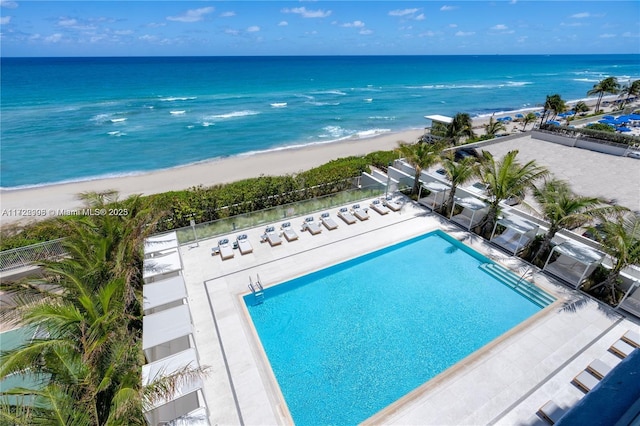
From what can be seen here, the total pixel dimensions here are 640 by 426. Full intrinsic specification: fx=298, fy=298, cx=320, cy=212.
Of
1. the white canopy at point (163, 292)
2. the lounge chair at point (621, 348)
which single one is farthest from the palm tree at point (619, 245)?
the white canopy at point (163, 292)

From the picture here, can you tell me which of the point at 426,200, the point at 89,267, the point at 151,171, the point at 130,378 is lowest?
the point at 151,171

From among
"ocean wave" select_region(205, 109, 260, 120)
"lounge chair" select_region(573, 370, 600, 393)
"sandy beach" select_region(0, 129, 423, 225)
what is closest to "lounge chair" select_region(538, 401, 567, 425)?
"lounge chair" select_region(573, 370, 600, 393)

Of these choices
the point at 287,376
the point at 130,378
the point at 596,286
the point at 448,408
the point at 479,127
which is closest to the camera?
the point at 130,378

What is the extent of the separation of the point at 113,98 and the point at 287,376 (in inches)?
2853

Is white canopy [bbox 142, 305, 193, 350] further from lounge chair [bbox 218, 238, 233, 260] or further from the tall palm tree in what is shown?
the tall palm tree

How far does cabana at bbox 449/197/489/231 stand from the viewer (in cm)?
1378

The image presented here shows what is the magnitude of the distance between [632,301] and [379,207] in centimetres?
992

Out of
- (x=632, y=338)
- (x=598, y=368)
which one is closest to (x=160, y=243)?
(x=598, y=368)

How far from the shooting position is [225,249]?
12.7 meters

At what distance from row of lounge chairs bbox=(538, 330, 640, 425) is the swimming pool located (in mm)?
2129

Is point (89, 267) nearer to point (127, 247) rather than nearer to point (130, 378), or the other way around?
point (127, 247)

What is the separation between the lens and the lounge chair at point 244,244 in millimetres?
12775

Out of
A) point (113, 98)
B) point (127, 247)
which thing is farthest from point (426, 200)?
Answer: point (113, 98)

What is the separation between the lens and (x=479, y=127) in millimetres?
40812
